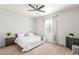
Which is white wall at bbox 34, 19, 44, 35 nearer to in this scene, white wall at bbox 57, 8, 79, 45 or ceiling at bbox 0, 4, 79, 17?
ceiling at bbox 0, 4, 79, 17

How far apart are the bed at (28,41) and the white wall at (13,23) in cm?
13

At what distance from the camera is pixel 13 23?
1.40m

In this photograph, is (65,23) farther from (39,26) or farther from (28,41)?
(28,41)

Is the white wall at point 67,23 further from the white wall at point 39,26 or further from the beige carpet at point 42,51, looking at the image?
the white wall at point 39,26

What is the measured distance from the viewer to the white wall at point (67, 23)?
4.31ft

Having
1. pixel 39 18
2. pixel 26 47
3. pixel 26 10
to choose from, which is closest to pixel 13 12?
pixel 26 10

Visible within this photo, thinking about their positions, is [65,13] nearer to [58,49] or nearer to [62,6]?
[62,6]

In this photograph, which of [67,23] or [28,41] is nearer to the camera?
[67,23]

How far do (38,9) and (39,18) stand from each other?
0.21 meters

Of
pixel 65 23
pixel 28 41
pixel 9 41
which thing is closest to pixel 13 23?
pixel 9 41

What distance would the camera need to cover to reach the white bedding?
4.74 feet

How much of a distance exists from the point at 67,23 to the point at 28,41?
86 centimetres

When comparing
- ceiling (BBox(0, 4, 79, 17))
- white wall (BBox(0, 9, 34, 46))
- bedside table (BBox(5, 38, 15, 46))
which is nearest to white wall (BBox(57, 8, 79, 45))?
ceiling (BBox(0, 4, 79, 17))
